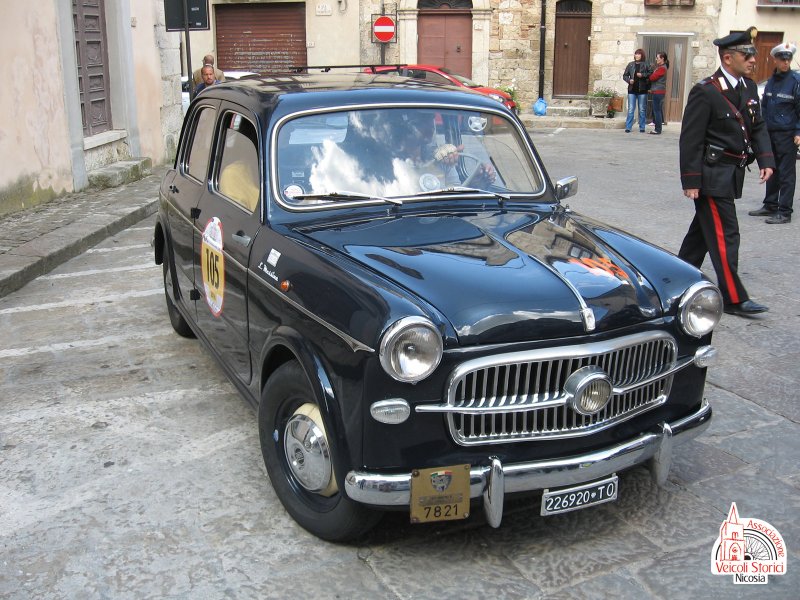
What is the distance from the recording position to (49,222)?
9930mm

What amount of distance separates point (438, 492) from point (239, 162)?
85.0 inches

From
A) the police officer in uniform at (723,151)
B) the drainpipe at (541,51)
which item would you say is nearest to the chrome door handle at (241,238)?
the police officer in uniform at (723,151)

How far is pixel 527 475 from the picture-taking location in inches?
128

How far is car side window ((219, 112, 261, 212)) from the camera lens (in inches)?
172

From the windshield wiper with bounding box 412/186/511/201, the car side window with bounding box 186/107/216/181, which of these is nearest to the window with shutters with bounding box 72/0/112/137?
the car side window with bounding box 186/107/216/181

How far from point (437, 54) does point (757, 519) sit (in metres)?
24.7

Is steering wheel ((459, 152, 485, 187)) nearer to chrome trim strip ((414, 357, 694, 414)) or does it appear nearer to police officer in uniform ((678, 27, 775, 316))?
chrome trim strip ((414, 357, 694, 414))

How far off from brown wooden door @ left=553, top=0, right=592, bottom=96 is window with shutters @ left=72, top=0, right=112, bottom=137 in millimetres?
15855

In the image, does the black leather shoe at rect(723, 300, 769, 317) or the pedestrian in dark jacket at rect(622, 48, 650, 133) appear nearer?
the black leather shoe at rect(723, 300, 769, 317)

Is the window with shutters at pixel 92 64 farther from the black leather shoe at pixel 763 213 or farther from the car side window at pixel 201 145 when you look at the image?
the black leather shoe at pixel 763 213

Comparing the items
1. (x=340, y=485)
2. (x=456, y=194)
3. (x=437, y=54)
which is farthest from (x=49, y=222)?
(x=437, y=54)

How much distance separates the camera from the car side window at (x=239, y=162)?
436 centimetres

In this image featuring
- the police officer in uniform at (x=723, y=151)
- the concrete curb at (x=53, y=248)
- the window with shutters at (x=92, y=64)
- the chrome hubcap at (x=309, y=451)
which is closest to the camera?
the chrome hubcap at (x=309, y=451)

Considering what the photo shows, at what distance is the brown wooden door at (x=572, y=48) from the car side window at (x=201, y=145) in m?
22.2
